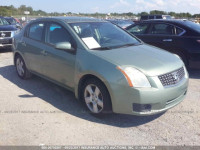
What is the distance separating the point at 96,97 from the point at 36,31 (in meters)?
2.44

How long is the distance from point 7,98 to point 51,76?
40.8 inches

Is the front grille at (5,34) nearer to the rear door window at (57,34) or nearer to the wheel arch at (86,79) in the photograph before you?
the rear door window at (57,34)

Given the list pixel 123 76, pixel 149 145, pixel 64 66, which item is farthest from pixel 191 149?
pixel 64 66

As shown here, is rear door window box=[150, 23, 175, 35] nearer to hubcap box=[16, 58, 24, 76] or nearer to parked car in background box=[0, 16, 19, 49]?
hubcap box=[16, 58, 24, 76]

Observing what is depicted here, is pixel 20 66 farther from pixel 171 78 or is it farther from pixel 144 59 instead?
pixel 171 78

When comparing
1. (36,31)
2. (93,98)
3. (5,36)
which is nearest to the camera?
(93,98)

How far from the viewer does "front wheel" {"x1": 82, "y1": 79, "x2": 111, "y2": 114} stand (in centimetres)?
336

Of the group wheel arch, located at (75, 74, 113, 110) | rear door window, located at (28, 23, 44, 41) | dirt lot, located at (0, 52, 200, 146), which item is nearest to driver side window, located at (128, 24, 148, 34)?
dirt lot, located at (0, 52, 200, 146)

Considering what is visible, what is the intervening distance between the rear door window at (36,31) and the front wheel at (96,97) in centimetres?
182

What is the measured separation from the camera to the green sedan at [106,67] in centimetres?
315

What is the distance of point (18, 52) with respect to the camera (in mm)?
5586

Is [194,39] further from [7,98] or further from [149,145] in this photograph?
[7,98]

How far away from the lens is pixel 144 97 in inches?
121

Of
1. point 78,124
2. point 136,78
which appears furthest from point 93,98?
point 136,78
